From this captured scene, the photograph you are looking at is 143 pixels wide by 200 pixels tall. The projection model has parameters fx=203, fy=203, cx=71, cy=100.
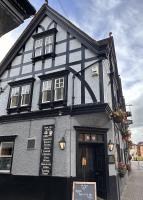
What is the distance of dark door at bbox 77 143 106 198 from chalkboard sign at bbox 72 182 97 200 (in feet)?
6.65

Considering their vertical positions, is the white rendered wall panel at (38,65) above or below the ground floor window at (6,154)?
above

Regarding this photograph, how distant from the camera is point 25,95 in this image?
1264cm

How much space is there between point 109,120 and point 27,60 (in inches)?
268

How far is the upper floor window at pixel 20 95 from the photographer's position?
12369 millimetres

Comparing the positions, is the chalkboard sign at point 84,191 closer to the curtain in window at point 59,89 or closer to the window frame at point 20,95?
the curtain in window at point 59,89

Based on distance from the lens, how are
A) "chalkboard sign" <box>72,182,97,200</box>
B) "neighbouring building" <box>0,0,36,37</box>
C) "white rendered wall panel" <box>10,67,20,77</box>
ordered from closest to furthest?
1. "neighbouring building" <box>0,0,36,37</box>
2. "chalkboard sign" <box>72,182,97,200</box>
3. "white rendered wall panel" <box>10,67,20,77</box>

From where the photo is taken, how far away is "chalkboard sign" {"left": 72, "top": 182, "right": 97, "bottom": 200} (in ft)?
24.3

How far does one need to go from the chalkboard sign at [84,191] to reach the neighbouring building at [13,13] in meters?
6.09

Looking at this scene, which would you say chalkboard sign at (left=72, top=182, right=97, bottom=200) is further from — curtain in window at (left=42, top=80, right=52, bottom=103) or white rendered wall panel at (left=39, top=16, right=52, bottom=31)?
white rendered wall panel at (left=39, top=16, right=52, bottom=31)

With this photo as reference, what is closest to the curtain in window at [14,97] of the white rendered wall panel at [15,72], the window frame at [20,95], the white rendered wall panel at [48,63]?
the window frame at [20,95]

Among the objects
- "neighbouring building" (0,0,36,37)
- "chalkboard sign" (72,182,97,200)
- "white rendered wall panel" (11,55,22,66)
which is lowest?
"chalkboard sign" (72,182,97,200)

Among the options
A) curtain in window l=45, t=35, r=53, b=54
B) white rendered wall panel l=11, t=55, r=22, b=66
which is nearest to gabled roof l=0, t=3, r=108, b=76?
white rendered wall panel l=11, t=55, r=22, b=66

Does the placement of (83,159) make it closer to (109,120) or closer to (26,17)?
(109,120)

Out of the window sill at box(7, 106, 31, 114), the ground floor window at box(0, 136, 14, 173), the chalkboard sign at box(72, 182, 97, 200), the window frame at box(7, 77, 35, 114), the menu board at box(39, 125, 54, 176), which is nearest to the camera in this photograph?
the chalkboard sign at box(72, 182, 97, 200)
